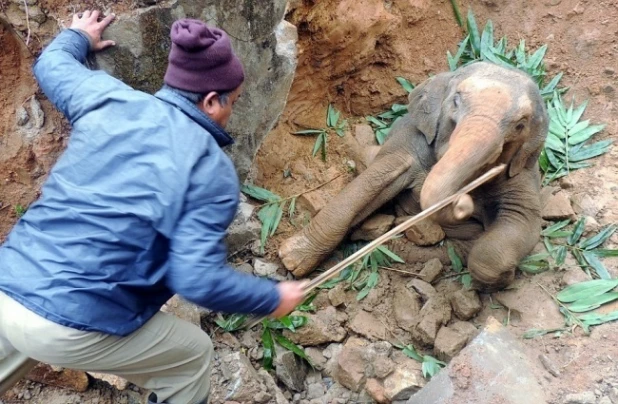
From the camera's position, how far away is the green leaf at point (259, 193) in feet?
15.5

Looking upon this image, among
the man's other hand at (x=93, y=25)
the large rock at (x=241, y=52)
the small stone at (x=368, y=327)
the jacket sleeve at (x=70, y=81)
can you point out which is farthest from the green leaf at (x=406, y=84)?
the jacket sleeve at (x=70, y=81)

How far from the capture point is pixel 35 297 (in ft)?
8.25

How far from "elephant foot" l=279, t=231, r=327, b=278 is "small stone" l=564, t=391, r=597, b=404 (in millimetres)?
1807

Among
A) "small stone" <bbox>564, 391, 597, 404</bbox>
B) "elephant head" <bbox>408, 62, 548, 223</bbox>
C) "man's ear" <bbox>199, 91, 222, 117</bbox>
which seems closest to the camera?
"man's ear" <bbox>199, 91, 222, 117</bbox>

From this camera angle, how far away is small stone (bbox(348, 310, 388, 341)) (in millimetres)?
4230

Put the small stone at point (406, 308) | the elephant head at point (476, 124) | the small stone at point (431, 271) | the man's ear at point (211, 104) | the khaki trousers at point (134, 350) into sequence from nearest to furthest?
1. the khaki trousers at point (134, 350)
2. the man's ear at point (211, 104)
3. the elephant head at point (476, 124)
4. the small stone at point (406, 308)
5. the small stone at point (431, 271)

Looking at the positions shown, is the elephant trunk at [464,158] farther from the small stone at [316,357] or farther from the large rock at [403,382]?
the small stone at [316,357]

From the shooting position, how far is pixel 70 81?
288 centimetres

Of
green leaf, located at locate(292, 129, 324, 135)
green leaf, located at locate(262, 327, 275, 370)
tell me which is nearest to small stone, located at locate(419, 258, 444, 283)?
green leaf, located at locate(262, 327, 275, 370)

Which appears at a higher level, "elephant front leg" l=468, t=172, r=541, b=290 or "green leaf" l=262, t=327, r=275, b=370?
"elephant front leg" l=468, t=172, r=541, b=290

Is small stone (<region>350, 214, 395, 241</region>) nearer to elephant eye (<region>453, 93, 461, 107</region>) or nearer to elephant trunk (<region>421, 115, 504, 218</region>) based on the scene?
elephant trunk (<region>421, 115, 504, 218</region>)

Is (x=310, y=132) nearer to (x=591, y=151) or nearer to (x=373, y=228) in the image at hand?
(x=373, y=228)

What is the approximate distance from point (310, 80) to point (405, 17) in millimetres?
1027

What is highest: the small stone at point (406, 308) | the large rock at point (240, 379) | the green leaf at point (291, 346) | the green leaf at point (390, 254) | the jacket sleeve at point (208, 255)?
the jacket sleeve at point (208, 255)
